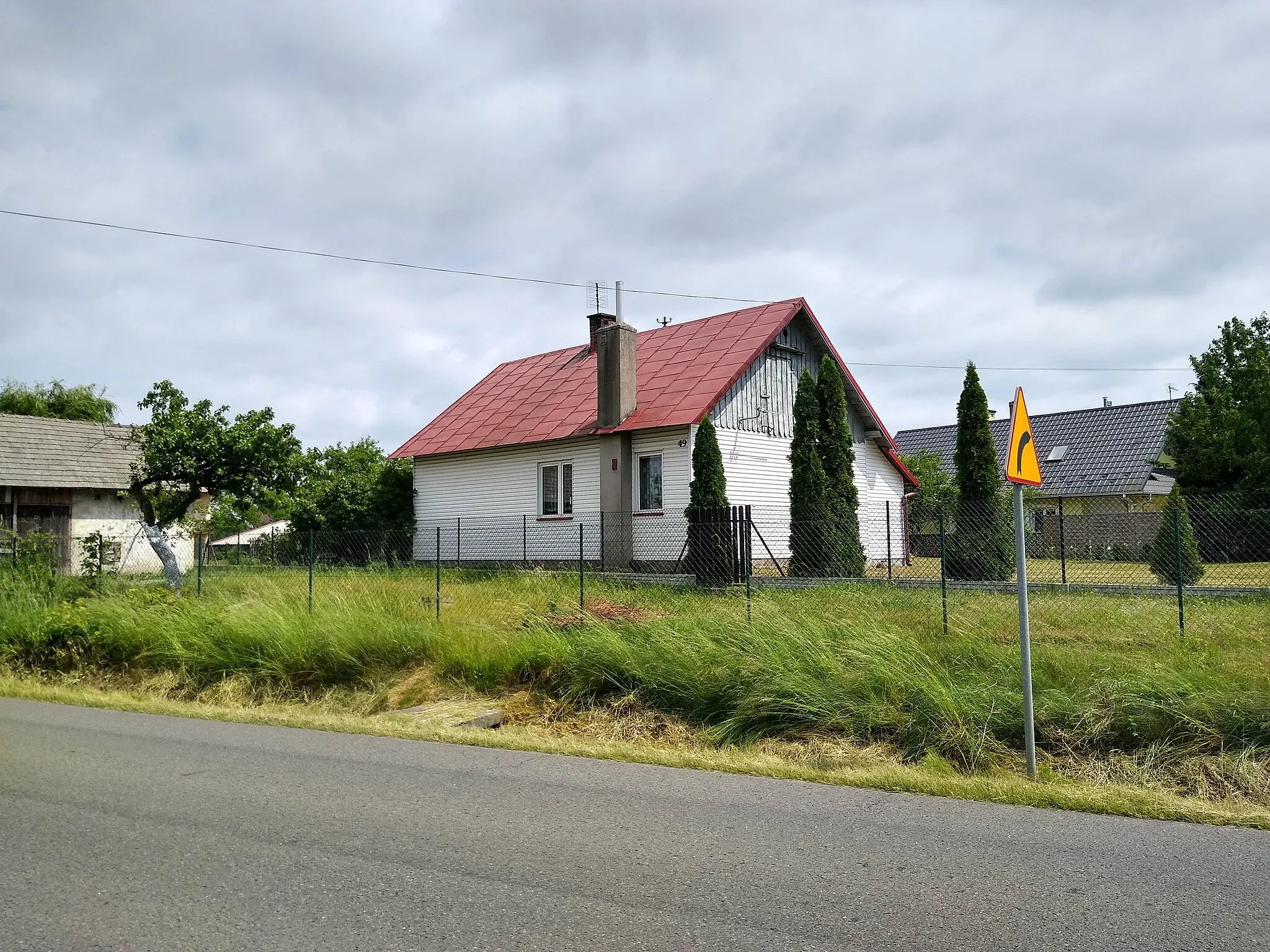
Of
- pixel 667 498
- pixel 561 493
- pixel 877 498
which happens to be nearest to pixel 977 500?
pixel 667 498

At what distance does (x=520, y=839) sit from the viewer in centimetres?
529

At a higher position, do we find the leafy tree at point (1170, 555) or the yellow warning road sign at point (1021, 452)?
the yellow warning road sign at point (1021, 452)

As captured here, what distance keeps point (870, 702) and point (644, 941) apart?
178 inches

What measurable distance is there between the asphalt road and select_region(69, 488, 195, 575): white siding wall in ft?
75.4

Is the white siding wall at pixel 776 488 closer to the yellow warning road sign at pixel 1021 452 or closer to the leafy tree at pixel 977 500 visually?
the leafy tree at pixel 977 500

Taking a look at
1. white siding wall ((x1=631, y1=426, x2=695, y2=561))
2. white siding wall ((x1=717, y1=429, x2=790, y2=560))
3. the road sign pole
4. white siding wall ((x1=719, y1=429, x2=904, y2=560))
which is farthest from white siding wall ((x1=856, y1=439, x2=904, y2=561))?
the road sign pole

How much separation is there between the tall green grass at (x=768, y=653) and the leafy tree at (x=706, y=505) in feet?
10.6

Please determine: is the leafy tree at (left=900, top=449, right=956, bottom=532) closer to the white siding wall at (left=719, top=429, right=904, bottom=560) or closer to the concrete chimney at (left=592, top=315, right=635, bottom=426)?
the white siding wall at (left=719, top=429, right=904, bottom=560)

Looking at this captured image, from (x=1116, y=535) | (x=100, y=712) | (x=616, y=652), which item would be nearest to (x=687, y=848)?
(x=616, y=652)

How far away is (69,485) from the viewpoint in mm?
26641

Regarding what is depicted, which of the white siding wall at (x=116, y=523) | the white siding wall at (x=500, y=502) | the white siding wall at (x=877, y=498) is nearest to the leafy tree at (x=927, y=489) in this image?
the white siding wall at (x=877, y=498)

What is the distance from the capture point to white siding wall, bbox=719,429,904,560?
22.5 metres

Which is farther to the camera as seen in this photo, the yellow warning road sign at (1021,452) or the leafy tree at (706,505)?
the leafy tree at (706,505)

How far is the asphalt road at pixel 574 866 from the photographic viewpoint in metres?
3.94
